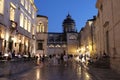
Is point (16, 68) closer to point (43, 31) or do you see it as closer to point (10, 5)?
point (10, 5)

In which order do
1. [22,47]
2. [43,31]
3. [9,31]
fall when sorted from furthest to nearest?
[43,31] → [22,47] → [9,31]

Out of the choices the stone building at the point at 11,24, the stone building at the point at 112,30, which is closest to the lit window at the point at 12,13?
the stone building at the point at 11,24

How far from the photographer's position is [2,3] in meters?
29.9

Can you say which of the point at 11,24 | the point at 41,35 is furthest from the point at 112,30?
the point at 41,35

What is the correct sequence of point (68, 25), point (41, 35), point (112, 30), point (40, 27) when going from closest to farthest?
point (112, 30) → point (41, 35) → point (40, 27) → point (68, 25)

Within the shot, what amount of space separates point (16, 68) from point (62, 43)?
3714 inches

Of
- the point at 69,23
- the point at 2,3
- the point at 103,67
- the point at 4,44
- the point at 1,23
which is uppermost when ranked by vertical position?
the point at 69,23

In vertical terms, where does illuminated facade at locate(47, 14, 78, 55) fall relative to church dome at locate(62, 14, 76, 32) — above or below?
below

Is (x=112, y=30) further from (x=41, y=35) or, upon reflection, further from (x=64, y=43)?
(x=64, y=43)

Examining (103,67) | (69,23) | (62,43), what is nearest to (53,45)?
(62,43)

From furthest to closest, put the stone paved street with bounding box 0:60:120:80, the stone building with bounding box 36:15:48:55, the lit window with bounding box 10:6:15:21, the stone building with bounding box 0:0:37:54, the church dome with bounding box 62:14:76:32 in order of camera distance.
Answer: the church dome with bounding box 62:14:76:32
the stone building with bounding box 36:15:48:55
the lit window with bounding box 10:6:15:21
the stone building with bounding box 0:0:37:54
the stone paved street with bounding box 0:60:120:80

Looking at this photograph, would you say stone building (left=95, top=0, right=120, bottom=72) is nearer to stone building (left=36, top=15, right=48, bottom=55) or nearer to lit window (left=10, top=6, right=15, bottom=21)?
lit window (left=10, top=6, right=15, bottom=21)

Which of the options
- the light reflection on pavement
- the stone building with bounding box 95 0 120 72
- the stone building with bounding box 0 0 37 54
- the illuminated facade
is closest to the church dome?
the illuminated facade

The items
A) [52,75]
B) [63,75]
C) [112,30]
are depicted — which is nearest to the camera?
[52,75]
